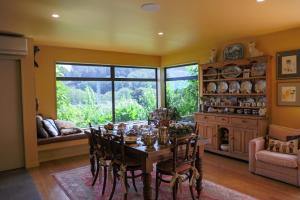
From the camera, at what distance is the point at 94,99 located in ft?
20.3

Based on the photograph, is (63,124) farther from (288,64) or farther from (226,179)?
(288,64)

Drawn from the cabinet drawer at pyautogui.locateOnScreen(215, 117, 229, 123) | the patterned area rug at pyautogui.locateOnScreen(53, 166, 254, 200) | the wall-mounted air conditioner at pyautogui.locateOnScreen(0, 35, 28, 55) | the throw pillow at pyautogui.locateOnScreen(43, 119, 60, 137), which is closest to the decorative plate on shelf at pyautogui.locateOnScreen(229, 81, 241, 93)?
the cabinet drawer at pyautogui.locateOnScreen(215, 117, 229, 123)

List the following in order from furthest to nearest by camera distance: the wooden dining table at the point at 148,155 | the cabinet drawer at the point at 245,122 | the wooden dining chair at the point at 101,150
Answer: the cabinet drawer at the point at 245,122 < the wooden dining chair at the point at 101,150 < the wooden dining table at the point at 148,155

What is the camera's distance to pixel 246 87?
16.0ft

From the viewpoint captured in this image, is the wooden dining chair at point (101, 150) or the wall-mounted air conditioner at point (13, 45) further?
the wall-mounted air conditioner at point (13, 45)

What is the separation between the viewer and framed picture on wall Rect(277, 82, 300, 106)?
4.16 m

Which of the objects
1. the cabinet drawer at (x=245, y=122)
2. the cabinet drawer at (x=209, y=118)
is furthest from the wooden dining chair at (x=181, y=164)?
the cabinet drawer at (x=209, y=118)

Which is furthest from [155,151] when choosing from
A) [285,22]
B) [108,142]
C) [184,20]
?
[285,22]

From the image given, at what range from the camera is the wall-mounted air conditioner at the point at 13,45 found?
400cm

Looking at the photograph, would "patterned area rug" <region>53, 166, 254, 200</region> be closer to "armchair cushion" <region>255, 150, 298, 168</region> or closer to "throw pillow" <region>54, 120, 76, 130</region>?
"armchair cushion" <region>255, 150, 298, 168</region>

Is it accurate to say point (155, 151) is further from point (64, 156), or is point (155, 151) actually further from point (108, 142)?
point (64, 156)

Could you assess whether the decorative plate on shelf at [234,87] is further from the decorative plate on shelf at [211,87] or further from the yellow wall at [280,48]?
the yellow wall at [280,48]

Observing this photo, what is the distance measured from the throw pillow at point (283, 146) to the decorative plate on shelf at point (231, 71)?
5.43 ft

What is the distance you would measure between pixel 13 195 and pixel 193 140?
2.74 m
